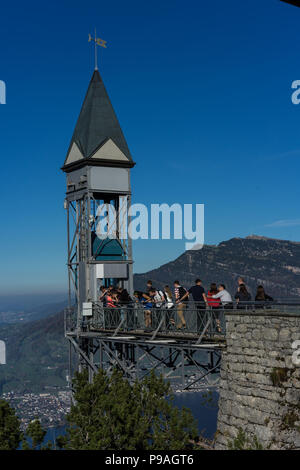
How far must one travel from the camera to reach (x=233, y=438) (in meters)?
13.1

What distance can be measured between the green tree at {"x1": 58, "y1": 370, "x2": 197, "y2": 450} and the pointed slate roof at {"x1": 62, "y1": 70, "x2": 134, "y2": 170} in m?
12.6

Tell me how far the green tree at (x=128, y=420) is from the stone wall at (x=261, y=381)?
1.05m

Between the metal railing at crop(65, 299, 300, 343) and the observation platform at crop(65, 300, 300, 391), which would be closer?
the metal railing at crop(65, 299, 300, 343)

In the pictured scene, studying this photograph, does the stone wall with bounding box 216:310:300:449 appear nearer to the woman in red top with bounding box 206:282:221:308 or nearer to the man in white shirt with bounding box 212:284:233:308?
the woman in red top with bounding box 206:282:221:308

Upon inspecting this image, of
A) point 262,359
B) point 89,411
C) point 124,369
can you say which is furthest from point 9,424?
point 124,369

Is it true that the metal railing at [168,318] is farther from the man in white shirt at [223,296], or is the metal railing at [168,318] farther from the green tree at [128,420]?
the green tree at [128,420]

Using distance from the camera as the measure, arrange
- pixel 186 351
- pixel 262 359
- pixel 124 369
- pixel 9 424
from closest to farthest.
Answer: pixel 262 359, pixel 9 424, pixel 186 351, pixel 124 369

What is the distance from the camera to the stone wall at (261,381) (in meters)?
12.1

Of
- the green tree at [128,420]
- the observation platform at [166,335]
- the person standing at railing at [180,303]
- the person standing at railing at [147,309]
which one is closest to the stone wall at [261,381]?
the observation platform at [166,335]

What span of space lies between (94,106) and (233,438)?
1749cm

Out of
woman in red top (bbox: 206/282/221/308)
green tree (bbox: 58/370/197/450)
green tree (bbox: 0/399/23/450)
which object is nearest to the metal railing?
woman in red top (bbox: 206/282/221/308)

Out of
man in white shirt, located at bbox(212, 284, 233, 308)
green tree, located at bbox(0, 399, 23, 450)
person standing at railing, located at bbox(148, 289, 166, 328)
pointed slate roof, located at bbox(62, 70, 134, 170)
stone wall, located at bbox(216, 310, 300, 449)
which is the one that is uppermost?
pointed slate roof, located at bbox(62, 70, 134, 170)

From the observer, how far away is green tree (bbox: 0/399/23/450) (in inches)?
535

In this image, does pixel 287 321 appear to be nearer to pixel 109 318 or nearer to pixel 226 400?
pixel 226 400
